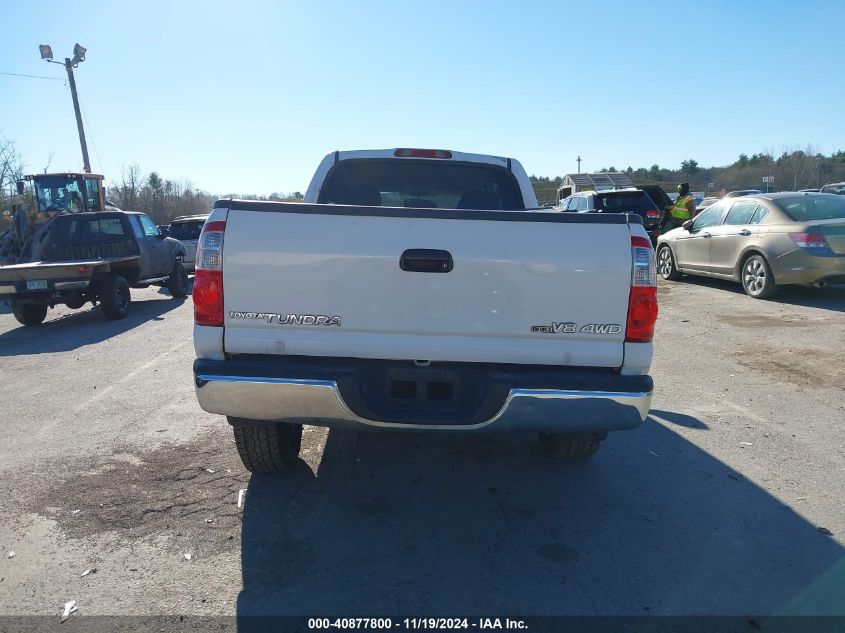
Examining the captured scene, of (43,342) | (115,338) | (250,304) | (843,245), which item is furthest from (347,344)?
(843,245)

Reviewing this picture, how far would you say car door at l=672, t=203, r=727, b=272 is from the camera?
10.4 m

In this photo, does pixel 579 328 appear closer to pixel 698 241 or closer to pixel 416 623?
pixel 416 623

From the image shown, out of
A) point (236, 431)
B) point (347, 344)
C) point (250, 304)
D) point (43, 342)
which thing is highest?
point (250, 304)

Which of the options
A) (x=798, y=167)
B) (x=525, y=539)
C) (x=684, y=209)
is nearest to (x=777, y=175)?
(x=798, y=167)

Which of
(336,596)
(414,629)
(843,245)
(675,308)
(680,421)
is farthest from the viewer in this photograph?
(675,308)

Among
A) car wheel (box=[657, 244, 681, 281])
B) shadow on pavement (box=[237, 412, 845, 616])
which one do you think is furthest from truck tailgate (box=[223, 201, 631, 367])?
car wheel (box=[657, 244, 681, 281])

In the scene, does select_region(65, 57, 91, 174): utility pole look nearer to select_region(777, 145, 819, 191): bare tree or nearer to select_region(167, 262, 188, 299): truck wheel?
select_region(167, 262, 188, 299): truck wheel

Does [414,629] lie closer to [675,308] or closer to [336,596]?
[336,596]

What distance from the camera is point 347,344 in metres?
2.89

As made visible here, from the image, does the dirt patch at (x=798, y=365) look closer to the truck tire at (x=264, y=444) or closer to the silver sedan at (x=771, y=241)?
the silver sedan at (x=771, y=241)

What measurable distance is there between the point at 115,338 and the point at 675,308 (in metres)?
8.57

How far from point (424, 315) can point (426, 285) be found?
0.15 metres

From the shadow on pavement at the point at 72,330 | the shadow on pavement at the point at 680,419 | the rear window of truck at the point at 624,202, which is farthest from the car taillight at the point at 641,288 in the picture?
the rear window of truck at the point at 624,202

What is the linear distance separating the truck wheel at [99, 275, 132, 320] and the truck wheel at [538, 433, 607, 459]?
854 centimetres
